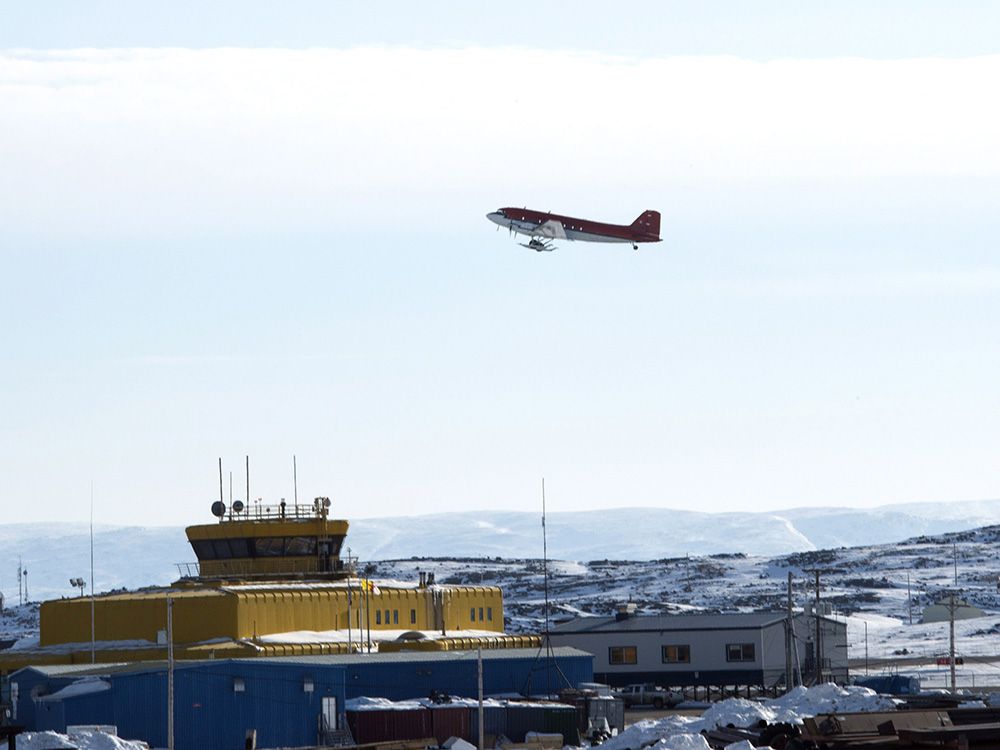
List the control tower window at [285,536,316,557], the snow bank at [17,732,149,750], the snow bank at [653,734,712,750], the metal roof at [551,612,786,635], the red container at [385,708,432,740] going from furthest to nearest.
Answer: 1. the metal roof at [551,612,786,635]
2. the control tower window at [285,536,316,557]
3. the red container at [385,708,432,740]
4. the snow bank at [17,732,149,750]
5. the snow bank at [653,734,712,750]

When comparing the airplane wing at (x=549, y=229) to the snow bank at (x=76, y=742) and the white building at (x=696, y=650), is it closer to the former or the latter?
the white building at (x=696, y=650)

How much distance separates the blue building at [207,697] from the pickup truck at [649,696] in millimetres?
25083

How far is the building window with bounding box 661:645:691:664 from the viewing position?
331ft

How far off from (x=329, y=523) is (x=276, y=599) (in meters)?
7.32

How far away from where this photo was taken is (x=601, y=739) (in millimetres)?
69938

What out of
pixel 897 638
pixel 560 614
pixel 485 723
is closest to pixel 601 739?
pixel 485 723

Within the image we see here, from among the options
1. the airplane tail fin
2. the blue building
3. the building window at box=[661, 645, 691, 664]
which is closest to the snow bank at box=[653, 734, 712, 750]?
the blue building

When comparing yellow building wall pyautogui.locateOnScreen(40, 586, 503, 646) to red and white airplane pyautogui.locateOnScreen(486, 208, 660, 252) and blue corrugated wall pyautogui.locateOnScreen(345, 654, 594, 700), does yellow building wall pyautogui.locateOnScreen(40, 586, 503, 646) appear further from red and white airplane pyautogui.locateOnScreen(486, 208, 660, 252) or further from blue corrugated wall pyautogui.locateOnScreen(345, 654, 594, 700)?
red and white airplane pyautogui.locateOnScreen(486, 208, 660, 252)

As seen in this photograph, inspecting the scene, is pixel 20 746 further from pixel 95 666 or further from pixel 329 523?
pixel 329 523

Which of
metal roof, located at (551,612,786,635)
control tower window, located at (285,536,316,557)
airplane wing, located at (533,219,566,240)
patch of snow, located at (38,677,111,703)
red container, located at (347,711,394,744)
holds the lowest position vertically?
red container, located at (347,711,394,744)

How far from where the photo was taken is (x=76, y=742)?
187 feet

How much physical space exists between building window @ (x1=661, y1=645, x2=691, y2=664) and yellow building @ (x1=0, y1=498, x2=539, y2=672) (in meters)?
16.3

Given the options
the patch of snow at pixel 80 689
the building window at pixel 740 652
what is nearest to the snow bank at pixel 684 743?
the patch of snow at pixel 80 689

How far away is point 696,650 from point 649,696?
528 cm
